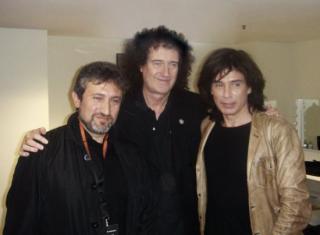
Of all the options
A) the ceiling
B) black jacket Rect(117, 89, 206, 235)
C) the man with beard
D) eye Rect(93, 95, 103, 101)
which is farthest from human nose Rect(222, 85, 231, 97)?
the ceiling

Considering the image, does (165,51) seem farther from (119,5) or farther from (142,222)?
(119,5)

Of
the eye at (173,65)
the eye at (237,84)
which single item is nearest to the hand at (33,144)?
the eye at (173,65)

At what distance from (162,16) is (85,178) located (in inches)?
84.0

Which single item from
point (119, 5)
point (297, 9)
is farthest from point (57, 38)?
point (297, 9)

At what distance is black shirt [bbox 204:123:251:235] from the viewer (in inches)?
67.5

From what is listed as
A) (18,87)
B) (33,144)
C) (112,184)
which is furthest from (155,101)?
(18,87)

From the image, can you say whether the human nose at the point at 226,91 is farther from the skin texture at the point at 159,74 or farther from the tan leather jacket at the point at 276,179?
the skin texture at the point at 159,74

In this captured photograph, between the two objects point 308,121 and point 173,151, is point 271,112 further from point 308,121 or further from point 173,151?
point 308,121

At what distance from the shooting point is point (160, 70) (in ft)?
6.34

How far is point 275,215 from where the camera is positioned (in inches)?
65.9

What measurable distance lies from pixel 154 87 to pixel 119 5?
1346 millimetres

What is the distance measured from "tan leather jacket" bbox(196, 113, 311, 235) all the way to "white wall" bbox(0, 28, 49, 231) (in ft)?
8.40

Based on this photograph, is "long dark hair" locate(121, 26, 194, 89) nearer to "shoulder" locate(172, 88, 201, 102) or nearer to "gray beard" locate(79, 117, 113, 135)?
"shoulder" locate(172, 88, 201, 102)

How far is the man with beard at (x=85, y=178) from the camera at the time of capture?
57.3 inches
